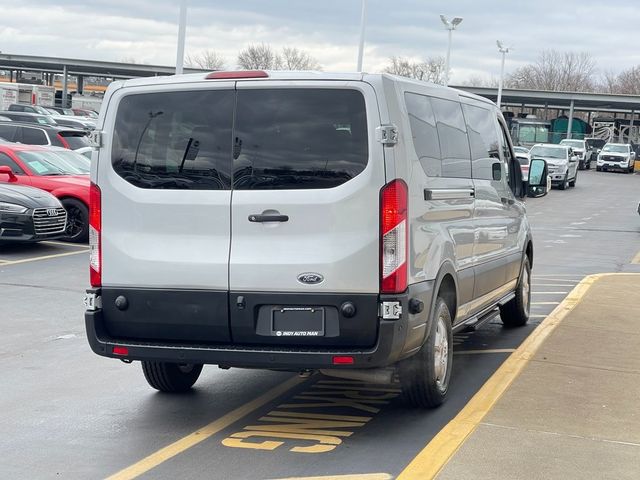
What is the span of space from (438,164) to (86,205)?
11.8 metres

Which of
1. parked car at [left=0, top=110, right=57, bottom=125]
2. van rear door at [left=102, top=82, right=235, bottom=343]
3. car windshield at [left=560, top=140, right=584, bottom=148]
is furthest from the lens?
car windshield at [left=560, top=140, right=584, bottom=148]

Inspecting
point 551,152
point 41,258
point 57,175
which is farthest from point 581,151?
point 41,258

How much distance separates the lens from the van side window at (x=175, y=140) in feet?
20.9

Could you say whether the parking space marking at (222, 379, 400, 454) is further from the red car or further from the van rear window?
the red car

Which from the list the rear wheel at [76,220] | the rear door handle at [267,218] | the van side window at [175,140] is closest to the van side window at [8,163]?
the rear wheel at [76,220]

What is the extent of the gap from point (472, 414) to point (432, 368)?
1.37 ft

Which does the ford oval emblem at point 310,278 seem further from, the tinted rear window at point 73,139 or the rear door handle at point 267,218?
the tinted rear window at point 73,139

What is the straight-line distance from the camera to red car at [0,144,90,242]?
17.7 m

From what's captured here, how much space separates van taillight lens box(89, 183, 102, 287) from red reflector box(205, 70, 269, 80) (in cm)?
105

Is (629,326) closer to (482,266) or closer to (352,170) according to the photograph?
(482,266)

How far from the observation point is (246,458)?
230 inches

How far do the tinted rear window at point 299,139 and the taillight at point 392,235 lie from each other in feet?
0.78

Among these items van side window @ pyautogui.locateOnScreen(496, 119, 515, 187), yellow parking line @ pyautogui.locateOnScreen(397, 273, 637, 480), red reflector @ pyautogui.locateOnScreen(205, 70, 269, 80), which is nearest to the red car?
yellow parking line @ pyautogui.locateOnScreen(397, 273, 637, 480)

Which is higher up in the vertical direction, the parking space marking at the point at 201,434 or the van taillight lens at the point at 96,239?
the van taillight lens at the point at 96,239
